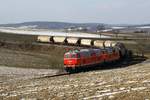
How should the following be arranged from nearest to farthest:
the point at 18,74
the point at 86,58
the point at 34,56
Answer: the point at 18,74 < the point at 86,58 < the point at 34,56

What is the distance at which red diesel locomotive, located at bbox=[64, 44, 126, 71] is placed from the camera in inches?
1838

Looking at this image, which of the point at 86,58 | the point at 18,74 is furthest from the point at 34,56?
the point at 18,74

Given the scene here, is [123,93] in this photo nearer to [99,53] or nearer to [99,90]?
[99,90]

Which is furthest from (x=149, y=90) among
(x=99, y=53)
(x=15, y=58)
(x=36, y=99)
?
(x=15, y=58)

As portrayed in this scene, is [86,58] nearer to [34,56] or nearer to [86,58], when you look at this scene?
[86,58]

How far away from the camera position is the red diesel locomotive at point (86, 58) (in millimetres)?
46688

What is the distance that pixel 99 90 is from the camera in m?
20.4

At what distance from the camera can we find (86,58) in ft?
159

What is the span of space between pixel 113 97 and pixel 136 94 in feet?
3.46

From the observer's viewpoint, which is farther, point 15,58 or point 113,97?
point 15,58

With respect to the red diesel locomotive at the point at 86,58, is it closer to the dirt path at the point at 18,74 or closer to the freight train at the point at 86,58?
the freight train at the point at 86,58

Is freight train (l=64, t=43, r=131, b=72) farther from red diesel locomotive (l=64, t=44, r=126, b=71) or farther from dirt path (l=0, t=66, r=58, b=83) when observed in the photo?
dirt path (l=0, t=66, r=58, b=83)

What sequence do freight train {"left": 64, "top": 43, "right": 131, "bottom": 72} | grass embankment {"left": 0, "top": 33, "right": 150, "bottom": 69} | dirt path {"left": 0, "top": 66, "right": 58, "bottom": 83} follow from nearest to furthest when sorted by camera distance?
dirt path {"left": 0, "top": 66, "right": 58, "bottom": 83} < freight train {"left": 64, "top": 43, "right": 131, "bottom": 72} < grass embankment {"left": 0, "top": 33, "right": 150, "bottom": 69}

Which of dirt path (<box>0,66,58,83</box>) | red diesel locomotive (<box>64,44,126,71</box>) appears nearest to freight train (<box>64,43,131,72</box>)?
red diesel locomotive (<box>64,44,126,71</box>)
